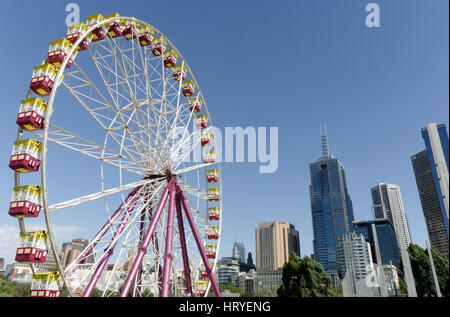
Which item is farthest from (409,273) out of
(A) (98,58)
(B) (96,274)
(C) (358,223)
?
(C) (358,223)

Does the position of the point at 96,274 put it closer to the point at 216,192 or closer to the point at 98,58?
the point at 98,58

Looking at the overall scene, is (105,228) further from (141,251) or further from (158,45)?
(158,45)

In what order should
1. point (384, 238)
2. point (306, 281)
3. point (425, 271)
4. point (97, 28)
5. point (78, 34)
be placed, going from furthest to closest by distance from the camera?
point (384, 238)
point (306, 281)
point (425, 271)
point (97, 28)
point (78, 34)

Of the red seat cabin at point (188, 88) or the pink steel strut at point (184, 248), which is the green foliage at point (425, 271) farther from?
the red seat cabin at point (188, 88)

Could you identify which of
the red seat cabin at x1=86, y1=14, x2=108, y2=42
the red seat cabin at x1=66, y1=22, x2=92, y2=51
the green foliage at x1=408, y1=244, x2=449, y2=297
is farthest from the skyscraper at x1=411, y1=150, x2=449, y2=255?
the red seat cabin at x1=66, y1=22, x2=92, y2=51

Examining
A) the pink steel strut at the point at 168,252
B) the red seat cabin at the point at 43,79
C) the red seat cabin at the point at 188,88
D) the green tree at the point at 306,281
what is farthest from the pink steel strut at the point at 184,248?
the green tree at the point at 306,281

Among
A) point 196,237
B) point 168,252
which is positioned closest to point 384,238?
point 196,237

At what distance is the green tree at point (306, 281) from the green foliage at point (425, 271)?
12222 mm

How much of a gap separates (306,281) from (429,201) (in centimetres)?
16754

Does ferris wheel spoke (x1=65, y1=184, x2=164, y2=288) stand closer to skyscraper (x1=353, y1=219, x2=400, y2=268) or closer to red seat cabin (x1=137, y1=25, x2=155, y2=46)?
red seat cabin (x1=137, y1=25, x2=155, y2=46)

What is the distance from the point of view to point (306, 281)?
5091 centimetres
